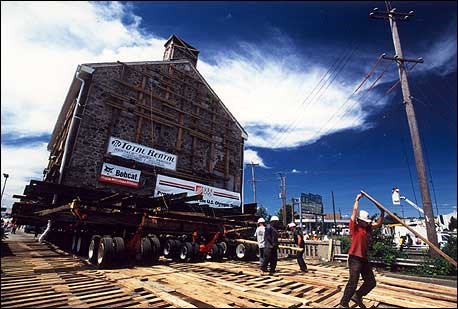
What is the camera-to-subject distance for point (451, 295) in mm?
3723

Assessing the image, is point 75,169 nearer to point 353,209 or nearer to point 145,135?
point 145,135

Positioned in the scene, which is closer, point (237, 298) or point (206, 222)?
point (237, 298)

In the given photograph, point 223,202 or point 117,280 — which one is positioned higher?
point 223,202

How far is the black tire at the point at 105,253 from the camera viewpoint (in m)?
7.36

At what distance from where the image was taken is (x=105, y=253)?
7.36m

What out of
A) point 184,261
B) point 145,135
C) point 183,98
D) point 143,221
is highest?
point 183,98

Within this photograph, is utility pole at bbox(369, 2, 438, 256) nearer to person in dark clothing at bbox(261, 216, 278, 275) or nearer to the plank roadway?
the plank roadway

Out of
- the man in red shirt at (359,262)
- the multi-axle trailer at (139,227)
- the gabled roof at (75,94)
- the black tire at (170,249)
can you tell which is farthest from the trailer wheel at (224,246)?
the gabled roof at (75,94)

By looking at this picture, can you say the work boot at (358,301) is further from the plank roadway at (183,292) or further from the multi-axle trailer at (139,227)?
the multi-axle trailer at (139,227)

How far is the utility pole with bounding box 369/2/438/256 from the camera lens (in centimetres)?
780

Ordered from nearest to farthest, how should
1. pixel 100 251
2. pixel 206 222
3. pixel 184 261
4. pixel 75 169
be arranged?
1. pixel 100 251
2. pixel 184 261
3. pixel 206 222
4. pixel 75 169

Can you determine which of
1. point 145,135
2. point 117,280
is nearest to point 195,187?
point 145,135

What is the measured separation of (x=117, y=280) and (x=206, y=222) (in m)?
5.50

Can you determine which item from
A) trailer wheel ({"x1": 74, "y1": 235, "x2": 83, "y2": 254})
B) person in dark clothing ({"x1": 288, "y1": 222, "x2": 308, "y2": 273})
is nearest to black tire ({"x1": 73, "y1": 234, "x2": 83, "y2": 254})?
trailer wheel ({"x1": 74, "y1": 235, "x2": 83, "y2": 254})
